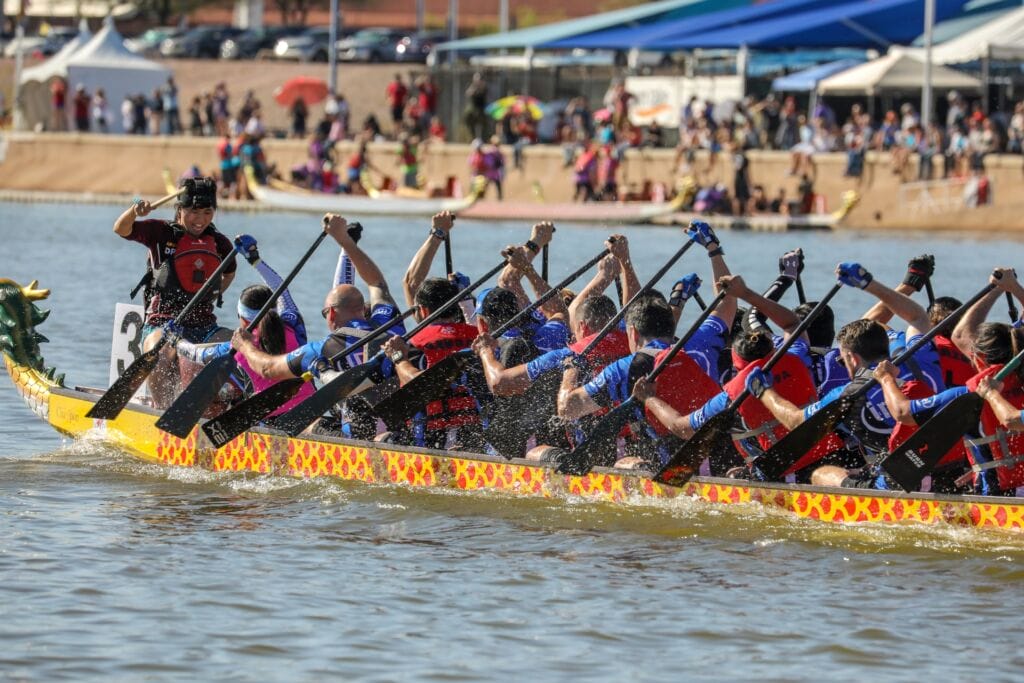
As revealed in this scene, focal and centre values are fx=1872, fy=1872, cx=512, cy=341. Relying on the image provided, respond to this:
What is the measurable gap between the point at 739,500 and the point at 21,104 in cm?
3687

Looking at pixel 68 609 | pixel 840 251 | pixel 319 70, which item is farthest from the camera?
pixel 319 70

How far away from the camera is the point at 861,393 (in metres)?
9.23

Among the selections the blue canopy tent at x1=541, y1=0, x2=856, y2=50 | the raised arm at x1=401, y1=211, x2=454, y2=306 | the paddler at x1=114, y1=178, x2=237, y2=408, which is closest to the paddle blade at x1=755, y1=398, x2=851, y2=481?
the raised arm at x1=401, y1=211, x2=454, y2=306

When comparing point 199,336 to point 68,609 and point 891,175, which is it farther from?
point 891,175

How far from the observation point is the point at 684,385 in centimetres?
988

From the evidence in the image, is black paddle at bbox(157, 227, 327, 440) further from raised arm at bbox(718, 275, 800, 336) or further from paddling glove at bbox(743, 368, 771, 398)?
paddling glove at bbox(743, 368, 771, 398)

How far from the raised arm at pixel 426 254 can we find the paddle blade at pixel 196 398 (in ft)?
4.18

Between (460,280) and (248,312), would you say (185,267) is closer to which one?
(248,312)

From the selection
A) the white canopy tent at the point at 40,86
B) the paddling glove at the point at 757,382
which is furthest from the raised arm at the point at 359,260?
the white canopy tent at the point at 40,86

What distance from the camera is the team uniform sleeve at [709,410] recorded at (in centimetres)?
957

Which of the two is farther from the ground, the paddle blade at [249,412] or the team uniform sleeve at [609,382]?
the team uniform sleeve at [609,382]

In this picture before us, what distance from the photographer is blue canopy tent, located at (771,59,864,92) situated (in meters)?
35.7

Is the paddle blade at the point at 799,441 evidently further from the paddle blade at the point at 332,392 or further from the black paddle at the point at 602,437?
the paddle blade at the point at 332,392

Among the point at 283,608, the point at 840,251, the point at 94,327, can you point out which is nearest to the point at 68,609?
the point at 283,608
